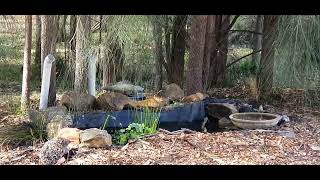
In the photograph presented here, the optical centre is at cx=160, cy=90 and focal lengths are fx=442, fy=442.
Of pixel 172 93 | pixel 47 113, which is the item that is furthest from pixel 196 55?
pixel 47 113

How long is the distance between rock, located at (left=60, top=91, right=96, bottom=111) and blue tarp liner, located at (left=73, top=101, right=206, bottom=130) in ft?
0.62

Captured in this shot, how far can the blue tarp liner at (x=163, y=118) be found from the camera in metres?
4.20

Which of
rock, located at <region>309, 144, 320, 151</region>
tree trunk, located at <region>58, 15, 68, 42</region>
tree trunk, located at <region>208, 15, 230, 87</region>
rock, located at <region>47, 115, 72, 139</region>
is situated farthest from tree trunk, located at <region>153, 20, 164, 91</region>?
rock, located at <region>309, 144, 320, 151</region>

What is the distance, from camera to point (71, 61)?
484cm

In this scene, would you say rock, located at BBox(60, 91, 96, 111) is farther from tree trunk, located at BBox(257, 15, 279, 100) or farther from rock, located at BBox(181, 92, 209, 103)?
tree trunk, located at BBox(257, 15, 279, 100)

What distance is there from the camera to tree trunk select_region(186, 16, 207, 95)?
5.15m

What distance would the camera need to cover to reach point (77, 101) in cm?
441

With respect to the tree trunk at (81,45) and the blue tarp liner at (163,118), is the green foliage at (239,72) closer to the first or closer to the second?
the blue tarp liner at (163,118)

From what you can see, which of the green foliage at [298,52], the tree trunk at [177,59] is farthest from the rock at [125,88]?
the green foliage at [298,52]

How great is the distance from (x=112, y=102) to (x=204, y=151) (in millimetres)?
1675

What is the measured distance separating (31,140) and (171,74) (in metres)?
3.19

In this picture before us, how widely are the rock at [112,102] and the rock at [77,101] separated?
114 mm

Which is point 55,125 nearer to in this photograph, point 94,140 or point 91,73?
point 94,140
